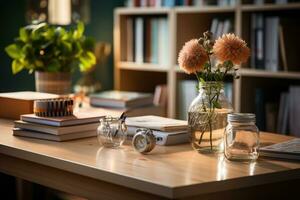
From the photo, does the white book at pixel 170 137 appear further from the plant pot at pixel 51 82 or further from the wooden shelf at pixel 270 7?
the wooden shelf at pixel 270 7

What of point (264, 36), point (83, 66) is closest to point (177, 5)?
point (264, 36)

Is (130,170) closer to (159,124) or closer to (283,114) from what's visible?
(159,124)

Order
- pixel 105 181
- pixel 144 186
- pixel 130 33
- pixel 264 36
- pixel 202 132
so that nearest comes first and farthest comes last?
pixel 144 186 → pixel 105 181 → pixel 202 132 → pixel 264 36 → pixel 130 33

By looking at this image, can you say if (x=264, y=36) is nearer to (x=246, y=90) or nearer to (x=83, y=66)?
(x=246, y=90)

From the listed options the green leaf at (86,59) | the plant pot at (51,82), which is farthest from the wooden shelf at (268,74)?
the plant pot at (51,82)

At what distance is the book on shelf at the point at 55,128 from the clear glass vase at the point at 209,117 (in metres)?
0.42

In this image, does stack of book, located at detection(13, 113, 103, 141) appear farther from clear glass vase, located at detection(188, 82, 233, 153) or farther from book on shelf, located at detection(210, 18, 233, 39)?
book on shelf, located at detection(210, 18, 233, 39)

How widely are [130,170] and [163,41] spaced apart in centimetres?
250

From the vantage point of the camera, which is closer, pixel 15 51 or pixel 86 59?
pixel 15 51

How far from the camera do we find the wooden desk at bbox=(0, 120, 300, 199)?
1.67m

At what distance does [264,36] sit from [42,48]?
50.7 inches

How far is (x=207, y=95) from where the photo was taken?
2059mm

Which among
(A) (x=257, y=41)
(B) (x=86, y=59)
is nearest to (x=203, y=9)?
(A) (x=257, y=41)

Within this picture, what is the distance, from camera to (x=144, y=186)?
1.66 metres
